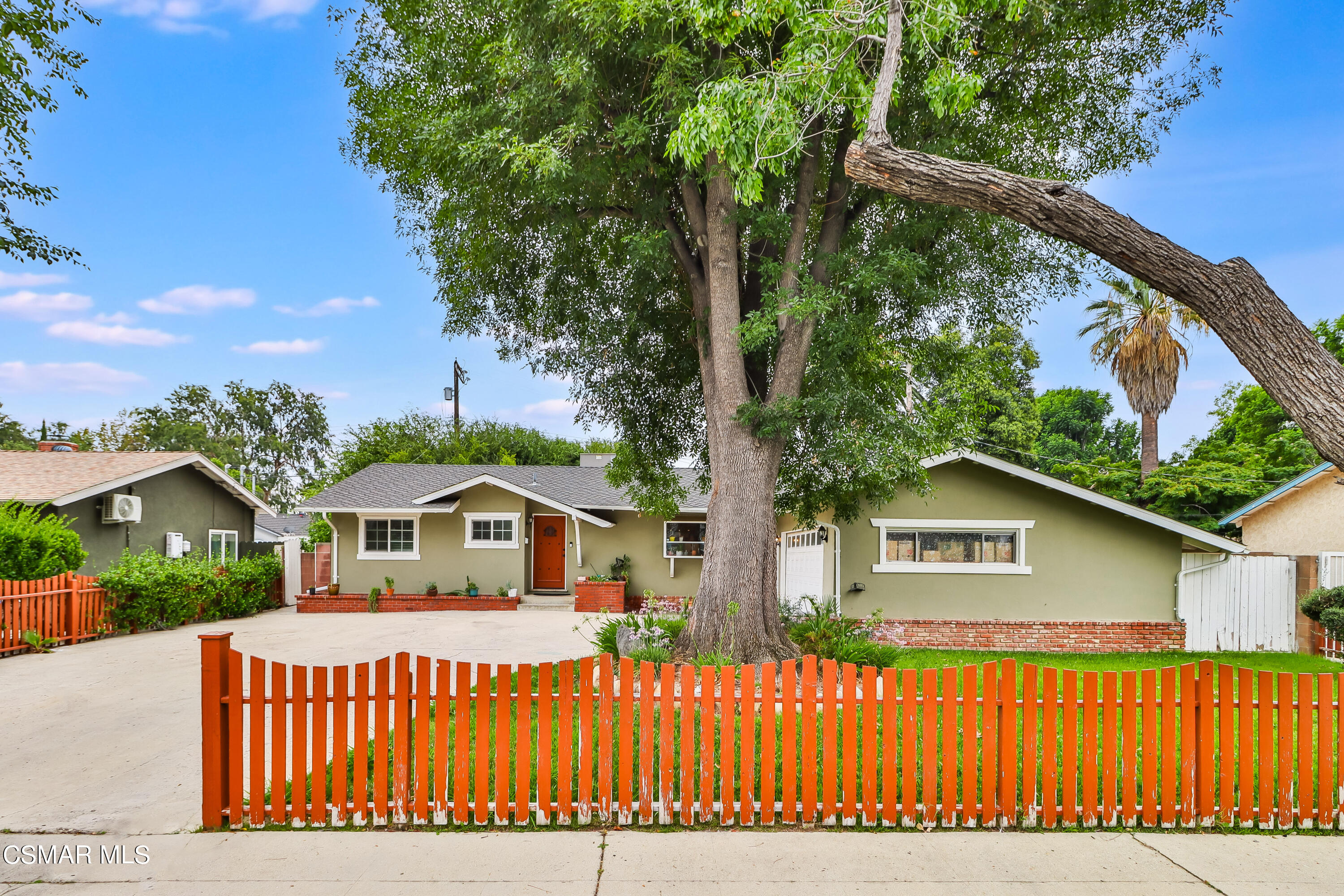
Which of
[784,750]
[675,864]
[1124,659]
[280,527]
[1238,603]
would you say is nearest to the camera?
Answer: [675,864]

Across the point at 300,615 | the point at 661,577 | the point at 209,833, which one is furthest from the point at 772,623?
the point at 300,615

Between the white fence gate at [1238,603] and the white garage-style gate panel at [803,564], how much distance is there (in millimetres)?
6386

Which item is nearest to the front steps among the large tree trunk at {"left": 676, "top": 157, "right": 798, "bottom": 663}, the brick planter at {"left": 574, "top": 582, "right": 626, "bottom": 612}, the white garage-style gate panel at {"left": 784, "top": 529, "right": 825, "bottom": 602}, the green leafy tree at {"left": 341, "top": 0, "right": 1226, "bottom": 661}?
the brick planter at {"left": 574, "top": 582, "right": 626, "bottom": 612}

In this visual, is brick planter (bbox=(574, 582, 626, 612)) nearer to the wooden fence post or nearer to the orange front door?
the orange front door

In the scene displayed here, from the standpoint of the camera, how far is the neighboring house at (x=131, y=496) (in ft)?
51.8

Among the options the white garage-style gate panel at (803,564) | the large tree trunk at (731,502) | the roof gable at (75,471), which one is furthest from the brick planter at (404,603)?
the large tree trunk at (731,502)

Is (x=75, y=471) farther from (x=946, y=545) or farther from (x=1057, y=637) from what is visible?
(x=1057, y=637)

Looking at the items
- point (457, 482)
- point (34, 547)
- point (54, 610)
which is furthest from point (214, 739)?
point (457, 482)

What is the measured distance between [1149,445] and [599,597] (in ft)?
72.8

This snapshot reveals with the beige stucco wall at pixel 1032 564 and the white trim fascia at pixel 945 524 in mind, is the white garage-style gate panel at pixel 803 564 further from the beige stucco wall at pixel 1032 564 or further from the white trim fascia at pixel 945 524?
→ the white trim fascia at pixel 945 524

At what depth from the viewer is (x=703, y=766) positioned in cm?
439

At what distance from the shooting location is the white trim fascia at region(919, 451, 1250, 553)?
12750 millimetres

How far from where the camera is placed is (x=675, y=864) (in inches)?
152

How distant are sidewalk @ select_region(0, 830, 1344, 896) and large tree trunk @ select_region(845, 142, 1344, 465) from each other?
2317mm
